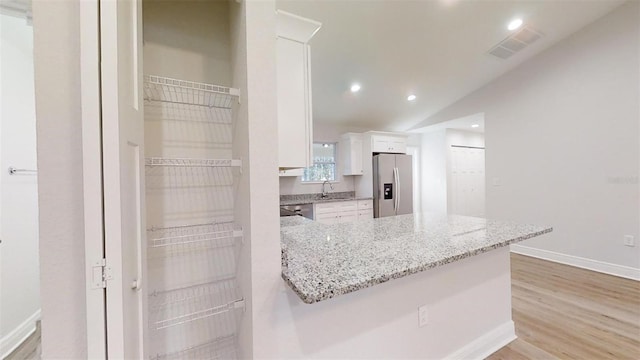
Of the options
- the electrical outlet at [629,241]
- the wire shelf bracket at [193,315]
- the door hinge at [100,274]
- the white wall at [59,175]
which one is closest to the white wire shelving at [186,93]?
the white wall at [59,175]

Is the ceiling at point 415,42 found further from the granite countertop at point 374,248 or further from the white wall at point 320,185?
the granite countertop at point 374,248

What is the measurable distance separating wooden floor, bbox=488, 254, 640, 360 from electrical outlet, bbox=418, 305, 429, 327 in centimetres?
74

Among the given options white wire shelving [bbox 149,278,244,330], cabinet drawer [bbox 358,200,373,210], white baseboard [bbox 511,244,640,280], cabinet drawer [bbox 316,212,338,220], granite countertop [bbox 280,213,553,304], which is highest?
granite countertop [bbox 280,213,553,304]

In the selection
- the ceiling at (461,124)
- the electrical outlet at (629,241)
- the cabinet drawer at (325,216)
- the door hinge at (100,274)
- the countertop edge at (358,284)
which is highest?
the ceiling at (461,124)

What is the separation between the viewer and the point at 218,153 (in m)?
1.55

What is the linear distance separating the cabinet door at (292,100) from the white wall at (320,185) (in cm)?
281

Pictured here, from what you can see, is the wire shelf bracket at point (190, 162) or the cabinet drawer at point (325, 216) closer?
the wire shelf bracket at point (190, 162)

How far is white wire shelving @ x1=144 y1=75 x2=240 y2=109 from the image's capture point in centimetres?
133

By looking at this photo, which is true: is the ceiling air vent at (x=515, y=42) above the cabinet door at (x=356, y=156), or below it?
above

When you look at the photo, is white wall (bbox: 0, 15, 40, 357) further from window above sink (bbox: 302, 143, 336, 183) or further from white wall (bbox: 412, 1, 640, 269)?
white wall (bbox: 412, 1, 640, 269)

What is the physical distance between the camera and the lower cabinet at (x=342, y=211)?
13.7 ft

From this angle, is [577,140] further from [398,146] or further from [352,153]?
[352,153]

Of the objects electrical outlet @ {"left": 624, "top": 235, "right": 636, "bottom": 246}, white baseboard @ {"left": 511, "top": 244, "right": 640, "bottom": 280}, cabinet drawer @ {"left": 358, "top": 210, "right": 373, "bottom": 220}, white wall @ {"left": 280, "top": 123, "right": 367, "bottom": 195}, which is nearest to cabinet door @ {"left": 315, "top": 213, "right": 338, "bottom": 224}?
cabinet drawer @ {"left": 358, "top": 210, "right": 373, "bottom": 220}

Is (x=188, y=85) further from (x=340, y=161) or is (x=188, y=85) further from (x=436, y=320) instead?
(x=340, y=161)
